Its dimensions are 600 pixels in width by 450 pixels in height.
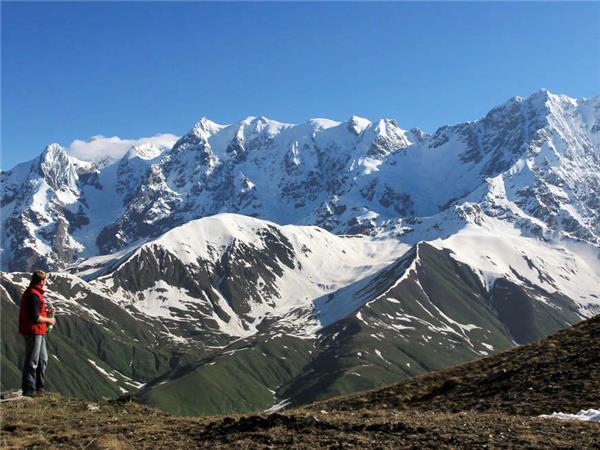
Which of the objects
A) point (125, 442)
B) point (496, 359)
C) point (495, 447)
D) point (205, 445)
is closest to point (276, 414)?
point (205, 445)

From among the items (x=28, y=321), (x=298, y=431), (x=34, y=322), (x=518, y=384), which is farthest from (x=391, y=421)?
(x=28, y=321)

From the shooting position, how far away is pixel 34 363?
28828mm

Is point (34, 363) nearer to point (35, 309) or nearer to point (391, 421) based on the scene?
point (35, 309)

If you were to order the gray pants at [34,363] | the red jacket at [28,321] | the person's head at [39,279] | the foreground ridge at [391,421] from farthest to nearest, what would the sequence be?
1. the person's head at [39,279]
2. the gray pants at [34,363]
3. the red jacket at [28,321]
4. the foreground ridge at [391,421]

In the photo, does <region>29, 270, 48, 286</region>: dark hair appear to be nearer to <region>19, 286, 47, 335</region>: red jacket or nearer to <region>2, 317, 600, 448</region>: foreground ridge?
<region>19, 286, 47, 335</region>: red jacket

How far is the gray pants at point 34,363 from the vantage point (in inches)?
1123

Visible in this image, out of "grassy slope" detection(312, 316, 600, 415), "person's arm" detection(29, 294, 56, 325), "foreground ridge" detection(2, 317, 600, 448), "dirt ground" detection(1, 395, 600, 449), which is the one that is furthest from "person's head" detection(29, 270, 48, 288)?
"grassy slope" detection(312, 316, 600, 415)

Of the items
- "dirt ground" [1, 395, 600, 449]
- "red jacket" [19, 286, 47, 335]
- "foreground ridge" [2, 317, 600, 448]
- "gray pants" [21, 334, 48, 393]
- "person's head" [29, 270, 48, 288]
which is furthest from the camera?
"person's head" [29, 270, 48, 288]

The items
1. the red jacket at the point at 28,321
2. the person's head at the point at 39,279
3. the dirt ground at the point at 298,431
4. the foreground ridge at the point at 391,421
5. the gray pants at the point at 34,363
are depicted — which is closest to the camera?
the dirt ground at the point at 298,431

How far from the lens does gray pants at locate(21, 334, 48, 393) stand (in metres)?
28.5

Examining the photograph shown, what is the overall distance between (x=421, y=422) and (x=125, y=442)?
31.0 feet

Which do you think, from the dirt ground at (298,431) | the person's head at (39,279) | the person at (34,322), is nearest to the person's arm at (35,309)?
the person at (34,322)

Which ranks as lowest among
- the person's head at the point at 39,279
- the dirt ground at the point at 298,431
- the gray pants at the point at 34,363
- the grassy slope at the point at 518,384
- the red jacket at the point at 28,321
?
the grassy slope at the point at 518,384

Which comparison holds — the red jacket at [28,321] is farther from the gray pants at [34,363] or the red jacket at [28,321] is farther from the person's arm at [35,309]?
the gray pants at [34,363]
